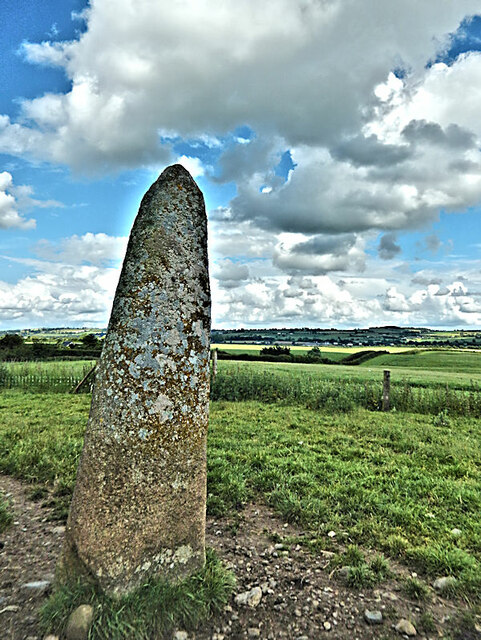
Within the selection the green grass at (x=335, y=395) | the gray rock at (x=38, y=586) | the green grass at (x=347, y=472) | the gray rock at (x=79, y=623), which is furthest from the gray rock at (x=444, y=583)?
the green grass at (x=335, y=395)

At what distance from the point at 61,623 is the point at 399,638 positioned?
288cm

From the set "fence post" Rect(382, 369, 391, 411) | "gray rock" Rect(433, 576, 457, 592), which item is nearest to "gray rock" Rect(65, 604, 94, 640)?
"gray rock" Rect(433, 576, 457, 592)

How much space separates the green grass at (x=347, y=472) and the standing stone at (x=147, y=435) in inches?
87.9

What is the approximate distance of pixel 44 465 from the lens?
736 centimetres

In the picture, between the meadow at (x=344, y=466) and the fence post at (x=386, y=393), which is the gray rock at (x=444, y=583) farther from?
the fence post at (x=386, y=393)

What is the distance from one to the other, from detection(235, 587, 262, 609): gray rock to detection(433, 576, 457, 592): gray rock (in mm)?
1889

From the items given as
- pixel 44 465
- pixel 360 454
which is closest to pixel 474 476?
pixel 360 454

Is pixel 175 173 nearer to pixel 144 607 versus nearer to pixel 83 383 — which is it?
pixel 144 607

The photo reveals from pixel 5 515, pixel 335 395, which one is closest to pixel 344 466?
pixel 5 515

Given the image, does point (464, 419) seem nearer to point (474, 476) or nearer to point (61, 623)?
point (474, 476)

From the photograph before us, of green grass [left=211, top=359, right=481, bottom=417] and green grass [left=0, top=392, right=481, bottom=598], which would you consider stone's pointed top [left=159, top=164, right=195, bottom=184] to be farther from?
green grass [left=211, top=359, right=481, bottom=417]

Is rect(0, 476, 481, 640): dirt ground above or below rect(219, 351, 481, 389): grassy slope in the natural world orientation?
above

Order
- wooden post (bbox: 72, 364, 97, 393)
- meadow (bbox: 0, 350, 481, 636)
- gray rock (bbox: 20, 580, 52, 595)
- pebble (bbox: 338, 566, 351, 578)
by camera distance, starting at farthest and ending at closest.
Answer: wooden post (bbox: 72, 364, 97, 393), meadow (bbox: 0, 350, 481, 636), pebble (bbox: 338, 566, 351, 578), gray rock (bbox: 20, 580, 52, 595)

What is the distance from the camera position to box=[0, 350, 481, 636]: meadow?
4980mm
